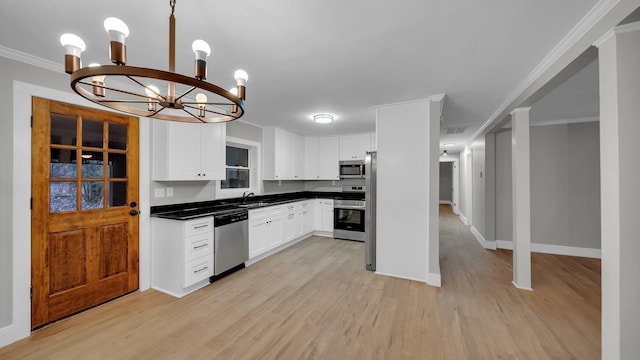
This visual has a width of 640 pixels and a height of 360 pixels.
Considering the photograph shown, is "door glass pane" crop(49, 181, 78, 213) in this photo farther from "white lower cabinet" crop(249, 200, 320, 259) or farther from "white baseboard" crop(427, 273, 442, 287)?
"white baseboard" crop(427, 273, 442, 287)

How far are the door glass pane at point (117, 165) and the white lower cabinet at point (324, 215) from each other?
368 centimetres

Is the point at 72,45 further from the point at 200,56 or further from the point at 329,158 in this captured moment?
the point at 329,158

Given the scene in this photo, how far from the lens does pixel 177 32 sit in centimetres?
178

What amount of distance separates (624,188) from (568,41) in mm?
1188

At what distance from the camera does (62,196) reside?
2.36 metres

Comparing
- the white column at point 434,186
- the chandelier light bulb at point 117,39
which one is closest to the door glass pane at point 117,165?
the chandelier light bulb at point 117,39

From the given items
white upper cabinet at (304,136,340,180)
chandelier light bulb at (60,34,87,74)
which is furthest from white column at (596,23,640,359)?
white upper cabinet at (304,136,340,180)

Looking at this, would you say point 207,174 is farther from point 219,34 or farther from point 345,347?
point 345,347

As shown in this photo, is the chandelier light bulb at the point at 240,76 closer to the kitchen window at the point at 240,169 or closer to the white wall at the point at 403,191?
the white wall at the point at 403,191

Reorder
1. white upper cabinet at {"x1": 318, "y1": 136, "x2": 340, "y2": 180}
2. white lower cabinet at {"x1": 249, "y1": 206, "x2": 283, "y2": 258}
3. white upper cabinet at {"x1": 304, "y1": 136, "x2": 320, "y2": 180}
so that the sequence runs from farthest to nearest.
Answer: white upper cabinet at {"x1": 304, "y1": 136, "x2": 320, "y2": 180} → white upper cabinet at {"x1": 318, "y1": 136, "x2": 340, "y2": 180} → white lower cabinet at {"x1": 249, "y1": 206, "x2": 283, "y2": 258}

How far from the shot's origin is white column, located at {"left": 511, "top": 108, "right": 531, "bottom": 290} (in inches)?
119

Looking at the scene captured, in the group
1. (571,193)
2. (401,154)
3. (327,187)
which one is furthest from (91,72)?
(571,193)

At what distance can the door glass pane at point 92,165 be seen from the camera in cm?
251

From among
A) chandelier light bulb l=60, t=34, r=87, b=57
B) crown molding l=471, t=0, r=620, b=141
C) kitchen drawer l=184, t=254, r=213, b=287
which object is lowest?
kitchen drawer l=184, t=254, r=213, b=287
